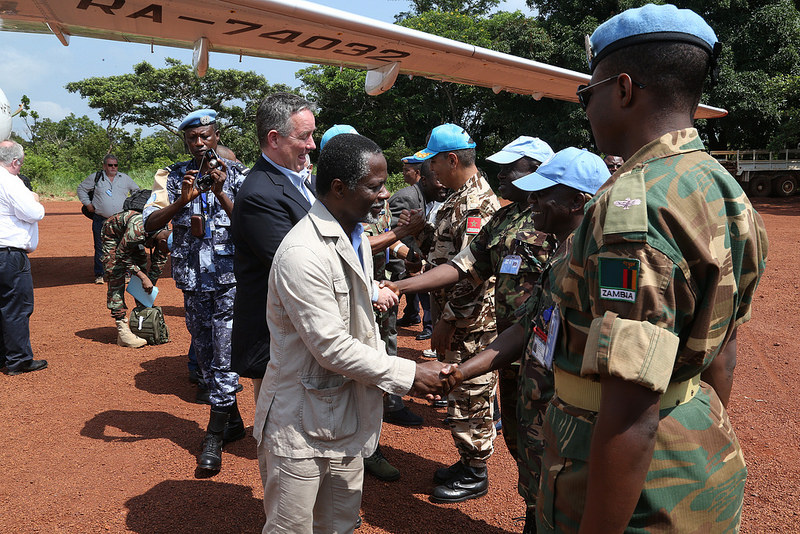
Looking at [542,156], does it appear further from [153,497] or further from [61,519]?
[61,519]

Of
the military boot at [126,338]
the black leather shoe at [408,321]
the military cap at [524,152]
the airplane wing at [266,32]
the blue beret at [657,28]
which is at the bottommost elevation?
the military boot at [126,338]

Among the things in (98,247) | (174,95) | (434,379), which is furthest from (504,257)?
(174,95)

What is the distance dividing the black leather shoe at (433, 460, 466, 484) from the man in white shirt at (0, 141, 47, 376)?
16.1ft

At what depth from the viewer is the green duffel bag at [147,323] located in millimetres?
7297

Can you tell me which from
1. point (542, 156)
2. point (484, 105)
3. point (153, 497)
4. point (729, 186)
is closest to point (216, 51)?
point (542, 156)

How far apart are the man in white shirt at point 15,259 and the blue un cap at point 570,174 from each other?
557cm

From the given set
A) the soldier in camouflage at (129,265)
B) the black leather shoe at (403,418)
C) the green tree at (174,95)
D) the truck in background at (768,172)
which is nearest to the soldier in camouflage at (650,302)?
the black leather shoe at (403,418)

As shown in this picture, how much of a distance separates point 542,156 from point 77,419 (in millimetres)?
4534

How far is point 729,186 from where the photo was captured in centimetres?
142

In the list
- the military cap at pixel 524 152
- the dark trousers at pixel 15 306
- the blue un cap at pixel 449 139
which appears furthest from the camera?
the dark trousers at pixel 15 306

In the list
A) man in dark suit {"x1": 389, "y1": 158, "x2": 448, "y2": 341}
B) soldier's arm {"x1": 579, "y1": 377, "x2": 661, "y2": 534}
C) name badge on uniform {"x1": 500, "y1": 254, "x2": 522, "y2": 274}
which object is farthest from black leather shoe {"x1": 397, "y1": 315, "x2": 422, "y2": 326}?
soldier's arm {"x1": 579, "y1": 377, "x2": 661, "y2": 534}

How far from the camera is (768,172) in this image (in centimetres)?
2270

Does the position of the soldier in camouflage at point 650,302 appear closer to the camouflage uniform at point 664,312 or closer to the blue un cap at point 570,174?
the camouflage uniform at point 664,312

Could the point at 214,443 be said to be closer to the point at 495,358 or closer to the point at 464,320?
the point at 464,320
